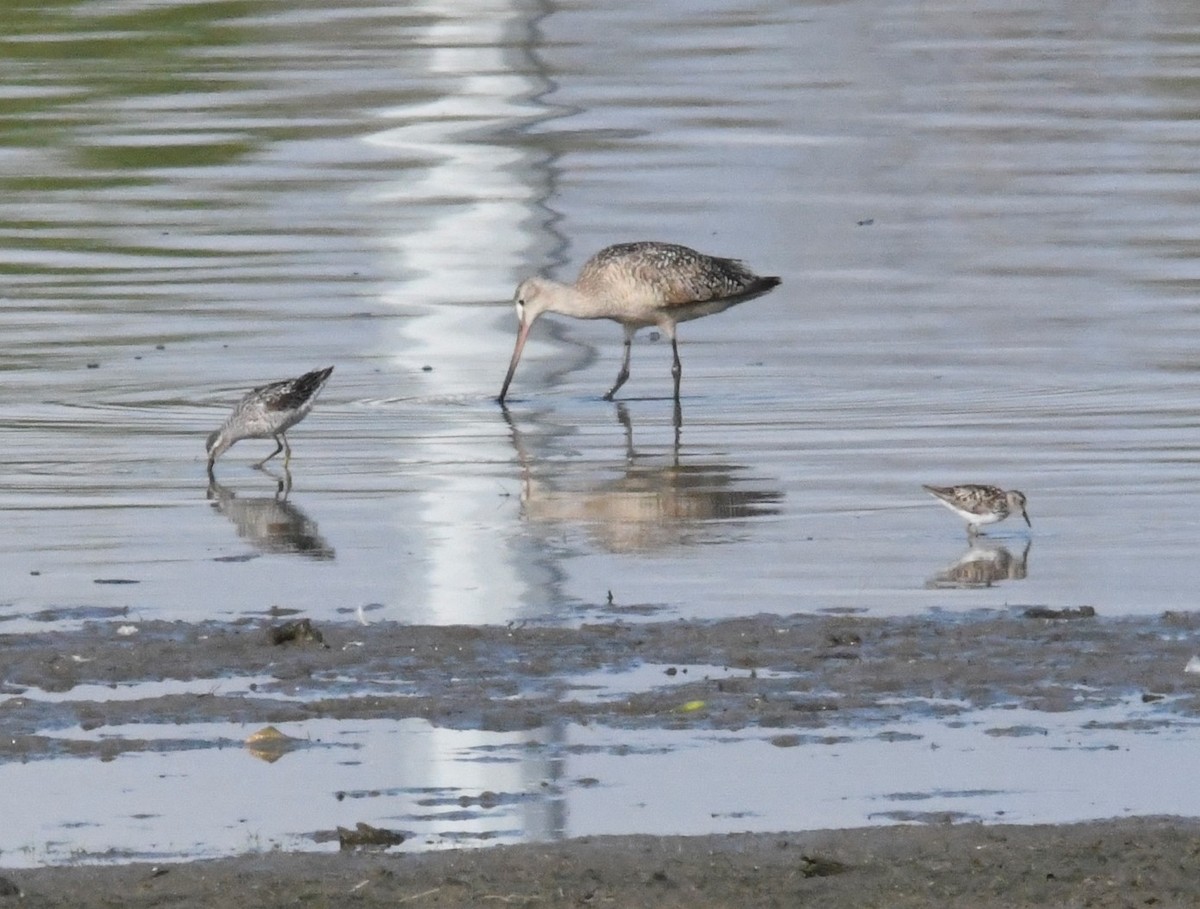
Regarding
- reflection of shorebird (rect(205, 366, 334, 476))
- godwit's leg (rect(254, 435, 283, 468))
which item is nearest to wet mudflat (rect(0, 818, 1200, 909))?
reflection of shorebird (rect(205, 366, 334, 476))

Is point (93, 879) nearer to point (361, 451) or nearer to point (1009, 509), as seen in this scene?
point (1009, 509)

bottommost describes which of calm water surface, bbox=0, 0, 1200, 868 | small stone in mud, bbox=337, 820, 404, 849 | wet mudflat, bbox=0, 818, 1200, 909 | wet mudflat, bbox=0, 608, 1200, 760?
→ calm water surface, bbox=0, 0, 1200, 868

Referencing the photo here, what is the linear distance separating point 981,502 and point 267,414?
3.86 meters

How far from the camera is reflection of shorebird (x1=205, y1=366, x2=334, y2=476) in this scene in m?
13.8

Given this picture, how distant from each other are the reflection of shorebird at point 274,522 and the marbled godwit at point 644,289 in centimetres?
389

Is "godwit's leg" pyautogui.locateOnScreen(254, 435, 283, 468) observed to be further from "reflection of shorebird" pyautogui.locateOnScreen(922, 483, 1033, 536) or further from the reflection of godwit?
"reflection of shorebird" pyautogui.locateOnScreen(922, 483, 1033, 536)

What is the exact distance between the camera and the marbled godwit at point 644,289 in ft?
56.4

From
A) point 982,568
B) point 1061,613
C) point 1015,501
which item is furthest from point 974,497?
point 1061,613

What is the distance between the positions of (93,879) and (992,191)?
17.2 metres

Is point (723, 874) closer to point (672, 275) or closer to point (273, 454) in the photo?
→ point (273, 454)

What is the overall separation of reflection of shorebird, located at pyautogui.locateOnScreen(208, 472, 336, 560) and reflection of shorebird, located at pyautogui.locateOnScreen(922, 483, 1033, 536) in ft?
8.18

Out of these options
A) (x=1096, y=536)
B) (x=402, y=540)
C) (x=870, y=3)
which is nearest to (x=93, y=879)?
(x=402, y=540)

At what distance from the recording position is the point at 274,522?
41.0ft

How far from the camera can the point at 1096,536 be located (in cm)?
1164
